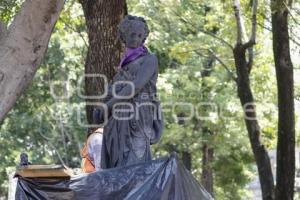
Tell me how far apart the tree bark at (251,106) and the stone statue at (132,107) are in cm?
997

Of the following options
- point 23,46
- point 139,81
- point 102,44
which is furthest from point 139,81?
point 102,44

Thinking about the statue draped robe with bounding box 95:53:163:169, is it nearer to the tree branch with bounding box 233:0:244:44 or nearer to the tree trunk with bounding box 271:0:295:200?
the tree trunk with bounding box 271:0:295:200

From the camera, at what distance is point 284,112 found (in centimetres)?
1488

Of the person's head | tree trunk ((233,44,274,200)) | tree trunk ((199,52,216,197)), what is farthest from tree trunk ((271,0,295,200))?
tree trunk ((199,52,216,197))

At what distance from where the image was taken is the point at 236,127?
24.3 metres

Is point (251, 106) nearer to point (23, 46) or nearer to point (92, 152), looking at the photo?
point (92, 152)

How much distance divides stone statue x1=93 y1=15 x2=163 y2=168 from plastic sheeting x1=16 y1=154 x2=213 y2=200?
2.25ft

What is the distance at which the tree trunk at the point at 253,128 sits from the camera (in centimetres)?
1602

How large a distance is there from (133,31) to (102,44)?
430 cm

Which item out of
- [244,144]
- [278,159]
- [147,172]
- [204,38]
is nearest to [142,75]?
[147,172]

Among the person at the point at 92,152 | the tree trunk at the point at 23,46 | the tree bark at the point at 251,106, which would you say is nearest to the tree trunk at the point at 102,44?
the person at the point at 92,152

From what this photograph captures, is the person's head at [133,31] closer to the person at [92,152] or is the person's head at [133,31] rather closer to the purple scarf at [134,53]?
the purple scarf at [134,53]

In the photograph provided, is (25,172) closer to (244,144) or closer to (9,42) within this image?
(9,42)

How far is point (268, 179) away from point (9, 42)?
1048cm
